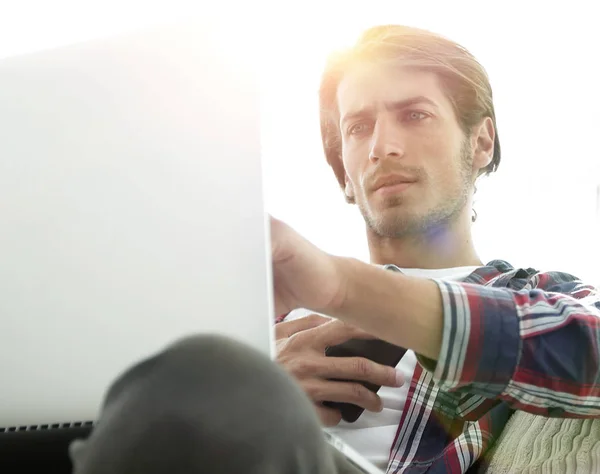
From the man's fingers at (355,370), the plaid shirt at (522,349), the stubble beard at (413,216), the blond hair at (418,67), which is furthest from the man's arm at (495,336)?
the blond hair at (418,67)

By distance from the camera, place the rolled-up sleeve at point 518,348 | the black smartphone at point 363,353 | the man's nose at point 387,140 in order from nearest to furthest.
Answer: the rolled-up sleeve at point 518,348, the black smartphone at point 363,353, the man's nose at point 387,140

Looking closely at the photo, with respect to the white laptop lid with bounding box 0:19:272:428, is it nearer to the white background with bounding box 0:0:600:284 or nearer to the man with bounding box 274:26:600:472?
the man with bounding box 274:26:600:472

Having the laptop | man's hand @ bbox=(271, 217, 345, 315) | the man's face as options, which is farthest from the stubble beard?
the laptop

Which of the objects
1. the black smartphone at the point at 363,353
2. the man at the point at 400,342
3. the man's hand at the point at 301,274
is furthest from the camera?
the black smartphone at the point at 363,353

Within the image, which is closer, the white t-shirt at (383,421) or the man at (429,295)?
A: the man at (429,295)

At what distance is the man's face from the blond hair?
1 centimetres

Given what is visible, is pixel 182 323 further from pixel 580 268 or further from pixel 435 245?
pixel 580 268

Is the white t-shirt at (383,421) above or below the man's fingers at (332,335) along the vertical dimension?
below

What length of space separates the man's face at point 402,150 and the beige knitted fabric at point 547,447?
0.87 feet

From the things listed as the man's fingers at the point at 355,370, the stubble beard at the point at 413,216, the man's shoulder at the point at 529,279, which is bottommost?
the man's fingers at the point at 355,370

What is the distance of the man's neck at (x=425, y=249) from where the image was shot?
2.15 feet

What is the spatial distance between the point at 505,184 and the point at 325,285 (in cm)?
54

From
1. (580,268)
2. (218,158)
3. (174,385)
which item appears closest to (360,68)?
(580,268)

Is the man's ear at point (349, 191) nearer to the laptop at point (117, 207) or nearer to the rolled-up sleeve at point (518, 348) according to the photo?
the rolled-up sleeve at point (518, 348)
